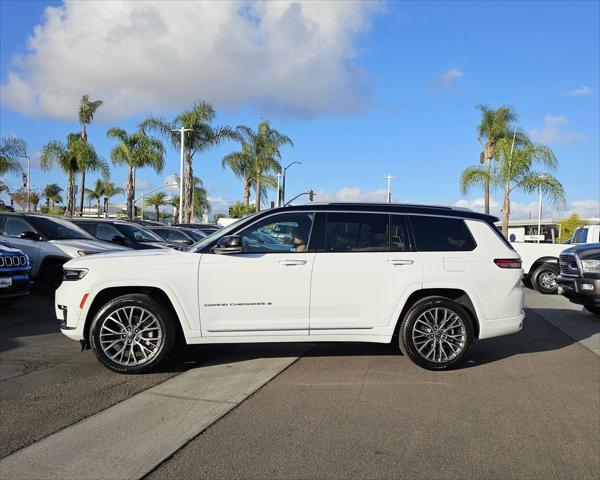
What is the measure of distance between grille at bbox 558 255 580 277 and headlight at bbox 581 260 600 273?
7.7 inches

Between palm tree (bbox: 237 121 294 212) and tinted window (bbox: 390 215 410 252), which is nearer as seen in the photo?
tinted window (bbox: 390 215 410 252)

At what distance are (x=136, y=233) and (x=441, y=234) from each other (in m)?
10.2

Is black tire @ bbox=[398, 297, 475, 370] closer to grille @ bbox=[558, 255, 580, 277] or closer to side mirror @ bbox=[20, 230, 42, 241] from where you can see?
grille @ bbox=[558, 255, 580, 277]

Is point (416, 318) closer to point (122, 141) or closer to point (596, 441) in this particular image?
point (596, 441)

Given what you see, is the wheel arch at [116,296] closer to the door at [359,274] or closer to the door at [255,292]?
the door at [255,292]

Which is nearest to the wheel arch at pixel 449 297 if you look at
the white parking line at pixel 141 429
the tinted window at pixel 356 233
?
the tinted window at pixel 356 233

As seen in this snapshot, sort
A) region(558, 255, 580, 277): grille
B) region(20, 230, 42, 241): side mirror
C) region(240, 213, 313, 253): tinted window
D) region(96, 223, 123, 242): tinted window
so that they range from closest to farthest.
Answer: region(240, 213, 313, 253): tinted window
region(558, 255, 580, 277): grille
region(20, 230, 42, 241): side mirror
region(96, 223, 123, 242): tinted window

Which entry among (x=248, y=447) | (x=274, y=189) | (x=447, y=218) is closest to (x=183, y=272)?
(x=248, y=447)

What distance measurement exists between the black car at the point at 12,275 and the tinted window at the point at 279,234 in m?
4.90

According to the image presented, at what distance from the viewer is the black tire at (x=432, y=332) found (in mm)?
5910

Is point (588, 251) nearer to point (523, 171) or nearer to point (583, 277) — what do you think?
point (583, 277)

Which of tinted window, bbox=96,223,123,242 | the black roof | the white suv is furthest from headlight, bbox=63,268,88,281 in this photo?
tinted window, bbox=96,223,123,242

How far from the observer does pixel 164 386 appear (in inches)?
208

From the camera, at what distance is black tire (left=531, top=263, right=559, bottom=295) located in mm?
14438
